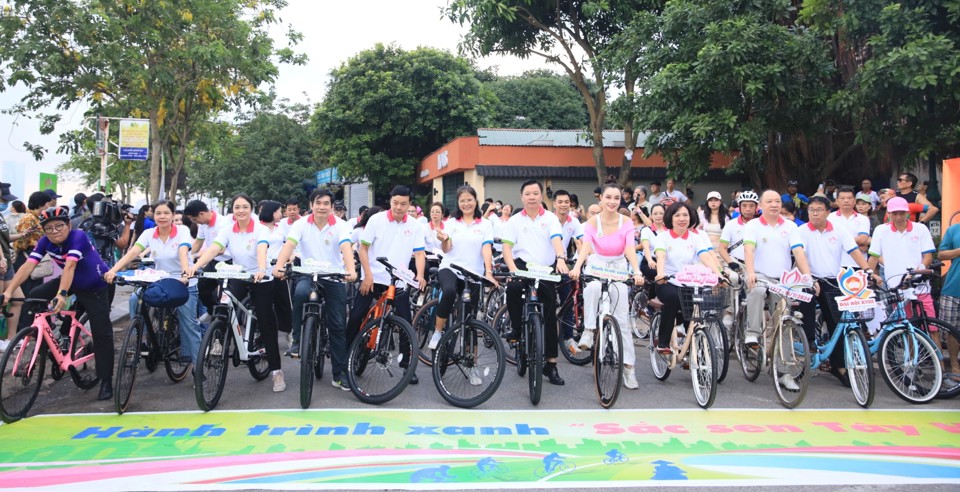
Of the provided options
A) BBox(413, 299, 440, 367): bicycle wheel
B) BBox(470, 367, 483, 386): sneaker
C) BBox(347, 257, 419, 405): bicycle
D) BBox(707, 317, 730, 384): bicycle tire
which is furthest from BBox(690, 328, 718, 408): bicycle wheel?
BBox(413, 299, 440, 367): bicycle wheel

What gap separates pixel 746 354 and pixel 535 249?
2429 mm

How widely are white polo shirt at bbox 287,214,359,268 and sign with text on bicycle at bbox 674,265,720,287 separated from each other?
302cm

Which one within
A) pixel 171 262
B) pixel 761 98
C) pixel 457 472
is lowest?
pixel 457 472

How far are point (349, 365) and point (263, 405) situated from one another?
812mm

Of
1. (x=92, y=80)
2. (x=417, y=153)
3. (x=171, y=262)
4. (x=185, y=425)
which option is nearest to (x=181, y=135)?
(x=92, y=80)

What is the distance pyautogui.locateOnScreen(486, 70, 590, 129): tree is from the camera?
44.9 metres

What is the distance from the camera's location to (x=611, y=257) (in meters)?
7.41

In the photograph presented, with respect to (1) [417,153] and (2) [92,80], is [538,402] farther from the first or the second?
(1) [417,153]

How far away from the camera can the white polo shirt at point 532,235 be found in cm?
755

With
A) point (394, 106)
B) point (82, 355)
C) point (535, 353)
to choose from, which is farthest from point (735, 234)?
point (394, 106)

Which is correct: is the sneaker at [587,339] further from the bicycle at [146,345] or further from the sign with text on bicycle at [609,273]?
the bicycle at [146,345]

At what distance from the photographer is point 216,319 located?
6.66 m

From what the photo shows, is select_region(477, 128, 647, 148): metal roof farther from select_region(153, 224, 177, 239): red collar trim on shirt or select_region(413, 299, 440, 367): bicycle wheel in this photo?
select_region(153, 224, 177, 239): red collar trim on shirt

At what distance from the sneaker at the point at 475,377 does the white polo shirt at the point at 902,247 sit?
13.7 ft
